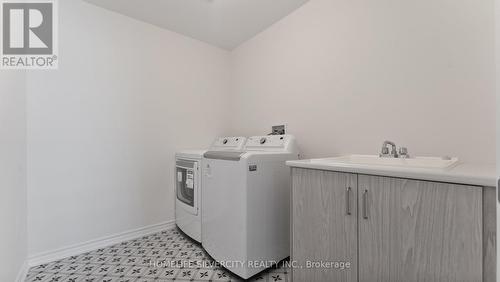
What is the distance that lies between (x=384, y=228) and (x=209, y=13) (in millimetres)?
2411

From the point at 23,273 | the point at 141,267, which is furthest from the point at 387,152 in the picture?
the point at 23,273

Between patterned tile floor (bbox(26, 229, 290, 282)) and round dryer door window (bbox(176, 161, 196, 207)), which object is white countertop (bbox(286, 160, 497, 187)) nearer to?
patterned tile floor (bbox(26, 229, 290, 282))

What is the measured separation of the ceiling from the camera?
2145mm

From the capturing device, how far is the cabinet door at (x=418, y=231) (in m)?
0.83

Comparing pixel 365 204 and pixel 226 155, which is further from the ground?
pixel 226 155

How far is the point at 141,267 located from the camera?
5.79 ft

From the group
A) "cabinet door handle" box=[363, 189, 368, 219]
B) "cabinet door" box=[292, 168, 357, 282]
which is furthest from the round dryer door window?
"cabinet door handle" box=[363, 189, 368, 219]

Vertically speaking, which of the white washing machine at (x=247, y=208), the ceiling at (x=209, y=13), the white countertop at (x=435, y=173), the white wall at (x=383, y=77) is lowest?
the white washing machine at (x=247, y=208)

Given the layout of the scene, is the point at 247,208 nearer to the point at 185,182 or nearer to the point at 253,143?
the point at 253,143

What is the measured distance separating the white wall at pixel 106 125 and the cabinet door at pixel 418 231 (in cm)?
207

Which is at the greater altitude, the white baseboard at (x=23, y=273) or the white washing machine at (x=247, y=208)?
the white washing machine at (x=247, y=208)

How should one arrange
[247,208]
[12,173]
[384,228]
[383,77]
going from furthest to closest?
1. [383,77]
2. [247,208]
3. [12,173]
4. [384,228]

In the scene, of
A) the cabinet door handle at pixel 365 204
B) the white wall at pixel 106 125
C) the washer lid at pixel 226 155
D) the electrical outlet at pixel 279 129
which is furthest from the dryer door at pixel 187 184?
the cabinet door handle at pixel 365 204

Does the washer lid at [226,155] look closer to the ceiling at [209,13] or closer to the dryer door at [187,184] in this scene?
the dryer door at [187,184]
